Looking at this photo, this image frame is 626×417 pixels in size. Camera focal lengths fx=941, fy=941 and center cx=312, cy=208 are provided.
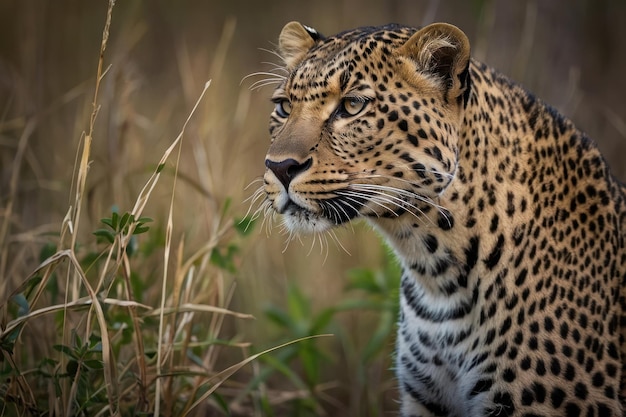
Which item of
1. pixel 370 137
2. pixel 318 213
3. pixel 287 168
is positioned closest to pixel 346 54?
pixel 370 137

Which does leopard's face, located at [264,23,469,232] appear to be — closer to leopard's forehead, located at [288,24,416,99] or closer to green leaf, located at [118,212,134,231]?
leopard's forehead, located at [288,24,416,99]

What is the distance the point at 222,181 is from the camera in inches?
269

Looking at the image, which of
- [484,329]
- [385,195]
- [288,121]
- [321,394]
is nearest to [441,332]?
[484,329]

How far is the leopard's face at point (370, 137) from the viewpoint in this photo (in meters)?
4.22

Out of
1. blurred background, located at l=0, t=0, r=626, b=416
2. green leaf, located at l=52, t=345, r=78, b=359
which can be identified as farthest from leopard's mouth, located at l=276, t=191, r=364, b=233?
green leaf, located at l=52, t=345, r=78, b=359

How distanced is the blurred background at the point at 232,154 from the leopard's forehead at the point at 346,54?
0.60 meters

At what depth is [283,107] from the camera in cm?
470

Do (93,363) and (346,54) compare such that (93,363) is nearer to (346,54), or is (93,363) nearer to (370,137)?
(370,137)

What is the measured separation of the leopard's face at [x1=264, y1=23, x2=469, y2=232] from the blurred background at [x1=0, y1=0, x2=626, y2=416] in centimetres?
47

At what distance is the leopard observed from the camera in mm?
4254

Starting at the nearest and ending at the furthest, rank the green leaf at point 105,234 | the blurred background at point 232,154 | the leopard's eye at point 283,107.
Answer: the green leaf at point 105,234 → the leopard's eye at point 283,107 → the blurred background at point 232,154

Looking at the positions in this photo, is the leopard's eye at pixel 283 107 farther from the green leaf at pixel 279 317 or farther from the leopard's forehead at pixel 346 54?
the green leaf at pixel 279 317

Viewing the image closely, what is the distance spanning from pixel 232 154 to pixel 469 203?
2.71m

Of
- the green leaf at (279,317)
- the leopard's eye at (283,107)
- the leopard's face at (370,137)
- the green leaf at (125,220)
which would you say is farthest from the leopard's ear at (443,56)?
the green leaf at (279,317)
